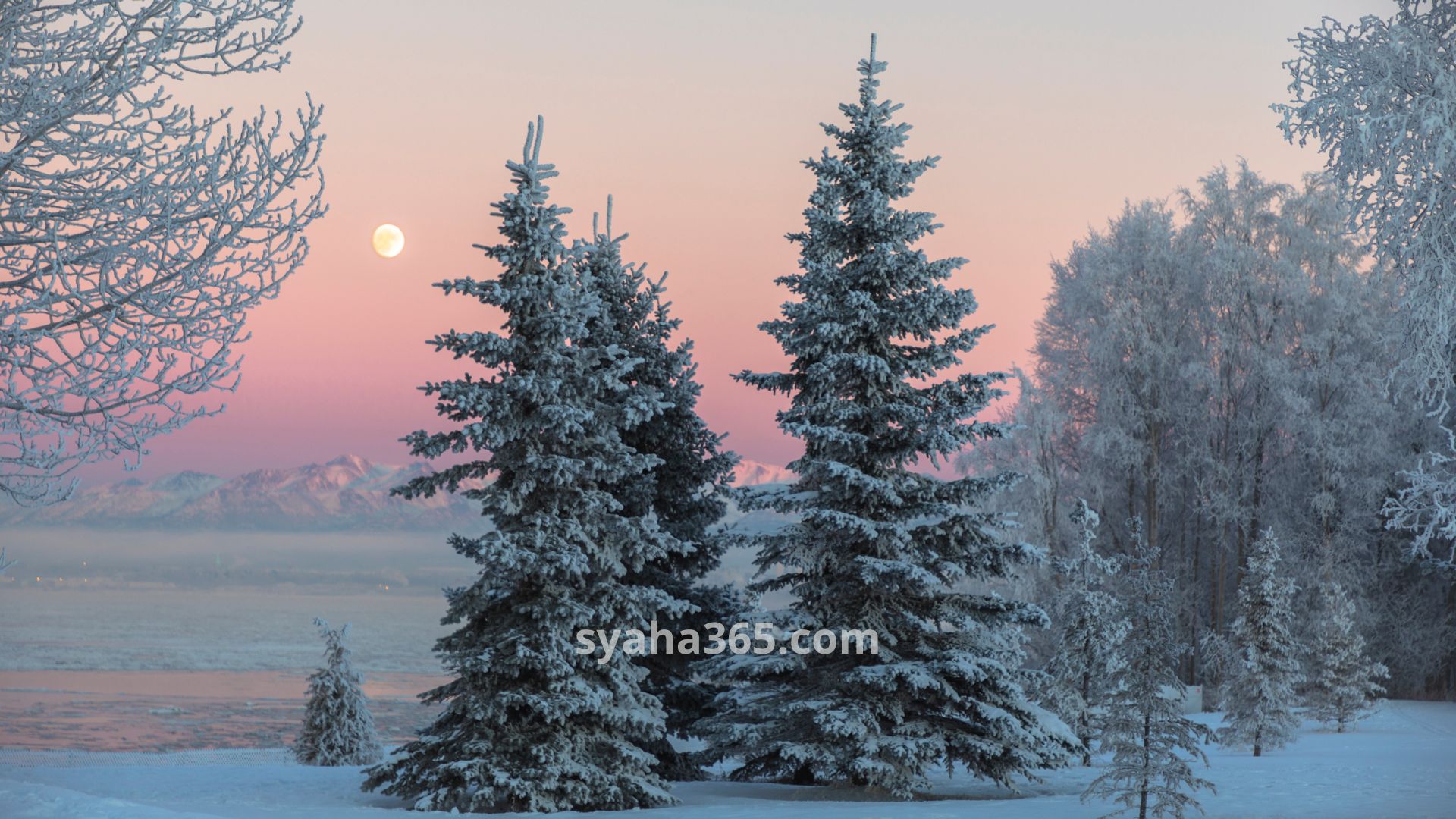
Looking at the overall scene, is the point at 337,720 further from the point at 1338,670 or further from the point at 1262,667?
the point at 1338,670

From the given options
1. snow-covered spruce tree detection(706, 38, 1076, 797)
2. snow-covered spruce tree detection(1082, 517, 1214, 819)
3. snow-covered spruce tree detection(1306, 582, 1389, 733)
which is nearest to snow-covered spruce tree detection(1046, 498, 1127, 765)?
snow-covered spruce tree detection(706, 38, 1076, 797)

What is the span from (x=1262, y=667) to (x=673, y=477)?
39.8ft

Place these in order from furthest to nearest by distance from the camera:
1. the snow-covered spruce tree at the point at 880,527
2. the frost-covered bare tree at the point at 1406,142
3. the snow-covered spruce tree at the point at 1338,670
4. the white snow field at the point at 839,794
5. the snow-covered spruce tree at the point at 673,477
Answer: the snow-covered spruce tree at the point at 1338,670, the snow-covered spruce tree at the point at 673,477, the snow-covered spruce tree at the point at 880,527, the white snow field at the point at 839,794, the frost-covered bare tree at the point at 1406,142

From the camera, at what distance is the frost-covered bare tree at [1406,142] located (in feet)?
38.4

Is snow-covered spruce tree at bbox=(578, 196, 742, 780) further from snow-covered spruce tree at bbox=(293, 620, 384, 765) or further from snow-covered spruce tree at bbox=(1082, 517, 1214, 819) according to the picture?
snow-covered spruce tree at bbox=(293, 620, 384, 765)

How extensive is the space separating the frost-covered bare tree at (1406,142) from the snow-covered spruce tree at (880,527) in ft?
14.0

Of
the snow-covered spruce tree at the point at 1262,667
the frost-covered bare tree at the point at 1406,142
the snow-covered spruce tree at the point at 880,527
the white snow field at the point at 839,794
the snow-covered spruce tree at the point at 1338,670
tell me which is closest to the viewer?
the frost-covered bare tree at the point at 1406,142

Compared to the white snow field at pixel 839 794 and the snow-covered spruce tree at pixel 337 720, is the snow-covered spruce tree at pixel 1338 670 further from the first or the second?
the snow-covered spruce tree at pixel 337 720

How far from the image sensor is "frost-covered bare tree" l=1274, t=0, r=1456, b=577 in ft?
38.4

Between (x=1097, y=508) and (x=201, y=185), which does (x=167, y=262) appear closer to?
(x=201, y=185)

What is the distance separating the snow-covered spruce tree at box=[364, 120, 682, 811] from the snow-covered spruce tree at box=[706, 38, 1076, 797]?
63.6 inches

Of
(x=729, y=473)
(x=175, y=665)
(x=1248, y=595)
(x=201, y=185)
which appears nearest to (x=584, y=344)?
(x=729, y=473)

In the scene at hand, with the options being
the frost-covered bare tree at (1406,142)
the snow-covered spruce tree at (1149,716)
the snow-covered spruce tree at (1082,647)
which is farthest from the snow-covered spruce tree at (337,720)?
the frost-covered bare tree at (1406,142)

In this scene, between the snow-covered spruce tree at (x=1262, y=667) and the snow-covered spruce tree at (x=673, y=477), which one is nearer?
the snow-covered spruce tree at (x=673, y=477)
